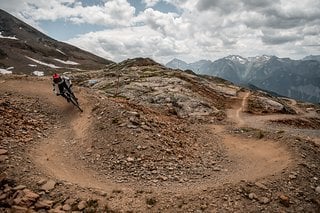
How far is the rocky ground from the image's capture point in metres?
15.3

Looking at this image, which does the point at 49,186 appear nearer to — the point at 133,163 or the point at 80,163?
the point at 80,163

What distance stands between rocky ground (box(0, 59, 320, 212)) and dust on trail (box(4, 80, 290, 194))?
57 mm

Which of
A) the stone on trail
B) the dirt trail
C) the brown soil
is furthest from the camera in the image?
the dirt trail

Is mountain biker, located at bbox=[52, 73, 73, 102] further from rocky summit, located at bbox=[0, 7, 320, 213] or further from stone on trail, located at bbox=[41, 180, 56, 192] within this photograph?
stone on trail, located at bbox=[41, 180, 56, 192]

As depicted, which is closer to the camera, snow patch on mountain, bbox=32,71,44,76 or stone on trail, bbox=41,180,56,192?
stone on trail, bbox=41,180,56,192

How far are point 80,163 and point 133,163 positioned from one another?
10.3 ft

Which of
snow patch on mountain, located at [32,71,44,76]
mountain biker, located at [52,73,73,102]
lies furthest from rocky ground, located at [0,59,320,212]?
snow patch on mountain, located at [32,71,44,76]

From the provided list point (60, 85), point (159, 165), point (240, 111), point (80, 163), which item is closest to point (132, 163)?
point (159, 165)

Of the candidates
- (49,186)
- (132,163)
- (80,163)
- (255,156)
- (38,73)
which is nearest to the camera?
(49,186)

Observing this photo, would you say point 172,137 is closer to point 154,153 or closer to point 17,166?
point 154,153

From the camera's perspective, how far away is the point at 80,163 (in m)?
19.1

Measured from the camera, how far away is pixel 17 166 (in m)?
16.9

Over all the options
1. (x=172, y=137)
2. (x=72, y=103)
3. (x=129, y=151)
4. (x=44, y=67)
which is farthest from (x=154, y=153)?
(x=44, y=67)

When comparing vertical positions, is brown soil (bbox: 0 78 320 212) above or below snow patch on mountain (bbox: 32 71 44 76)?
above
